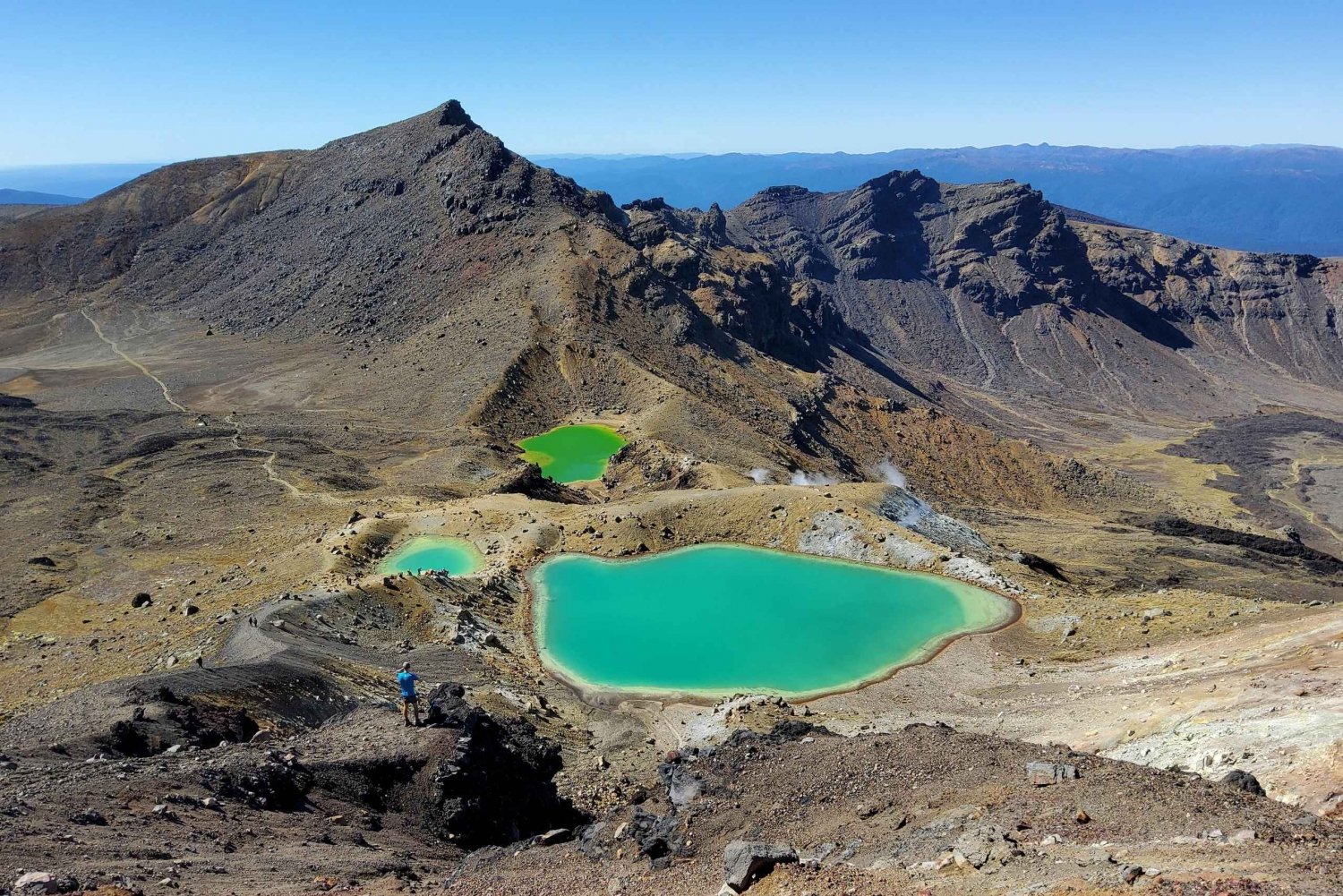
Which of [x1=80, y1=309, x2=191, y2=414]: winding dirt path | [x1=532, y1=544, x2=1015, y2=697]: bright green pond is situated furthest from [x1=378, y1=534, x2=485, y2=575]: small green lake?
[x1=80, y1=309, x2=191, y2=414]: winding dirt path

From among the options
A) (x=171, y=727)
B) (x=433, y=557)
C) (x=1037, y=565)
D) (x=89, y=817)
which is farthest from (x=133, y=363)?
(x=1037, y=565)

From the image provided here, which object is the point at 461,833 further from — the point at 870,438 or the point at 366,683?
the point at 870,438

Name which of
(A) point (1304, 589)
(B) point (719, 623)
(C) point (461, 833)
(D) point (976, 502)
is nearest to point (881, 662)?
(B) point (719, 623)

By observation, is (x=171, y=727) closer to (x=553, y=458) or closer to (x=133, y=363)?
(x=553, y=458)

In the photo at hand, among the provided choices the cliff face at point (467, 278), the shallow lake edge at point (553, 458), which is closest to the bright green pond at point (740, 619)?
the shallow lake edge at point (553, 458)

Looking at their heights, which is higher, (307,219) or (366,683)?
(307,219)

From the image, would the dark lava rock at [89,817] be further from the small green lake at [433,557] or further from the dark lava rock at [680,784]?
the small green lake at [433,557]

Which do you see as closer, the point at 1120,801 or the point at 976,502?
the point at 1120,801

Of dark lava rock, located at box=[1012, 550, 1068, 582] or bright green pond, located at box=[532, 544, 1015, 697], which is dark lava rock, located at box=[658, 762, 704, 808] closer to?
bright green pond, located at box=[532, 544, 1015, 697]
